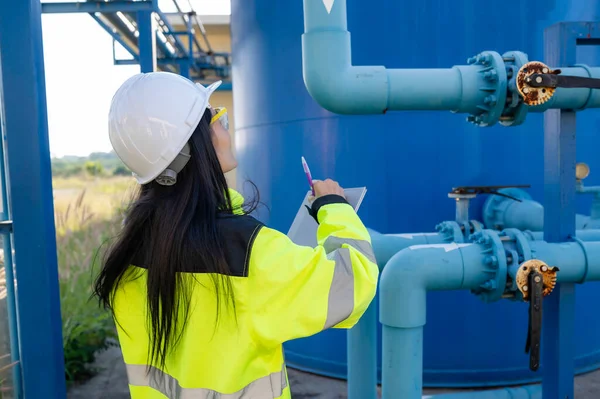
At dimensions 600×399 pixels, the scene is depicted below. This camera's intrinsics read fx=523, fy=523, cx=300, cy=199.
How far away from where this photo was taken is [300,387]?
3785 mm

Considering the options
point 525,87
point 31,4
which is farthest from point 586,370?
point 31,4

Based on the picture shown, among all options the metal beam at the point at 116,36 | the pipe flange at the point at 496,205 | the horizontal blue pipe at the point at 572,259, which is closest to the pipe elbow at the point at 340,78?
the horizontal blue pipe at the point at 572,259

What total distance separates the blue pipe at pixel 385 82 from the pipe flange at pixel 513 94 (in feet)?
0.14

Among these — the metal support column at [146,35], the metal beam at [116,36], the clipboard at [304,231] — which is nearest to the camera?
the clipboard at [304,231]

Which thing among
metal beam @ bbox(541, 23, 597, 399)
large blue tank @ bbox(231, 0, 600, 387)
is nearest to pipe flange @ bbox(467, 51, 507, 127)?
metal beam @ bbox(541, 23, 597, 399)

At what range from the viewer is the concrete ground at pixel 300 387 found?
11.8 feet

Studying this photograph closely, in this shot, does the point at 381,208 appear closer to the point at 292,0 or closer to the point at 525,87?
the point at 292,0

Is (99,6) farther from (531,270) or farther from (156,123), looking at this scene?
(531,270)

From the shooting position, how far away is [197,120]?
118cm

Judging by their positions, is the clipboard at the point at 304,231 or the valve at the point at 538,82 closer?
the clipboard at the point at 304,231

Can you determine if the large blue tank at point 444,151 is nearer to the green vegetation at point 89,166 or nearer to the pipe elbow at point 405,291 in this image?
the pipe elbow at point 405,291

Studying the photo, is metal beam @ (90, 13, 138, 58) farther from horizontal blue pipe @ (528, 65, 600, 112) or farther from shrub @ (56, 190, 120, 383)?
horizontal blue pipe @ (528, 65, 600, 112)

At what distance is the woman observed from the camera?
108cm

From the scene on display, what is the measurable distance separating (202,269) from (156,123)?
35 cm
